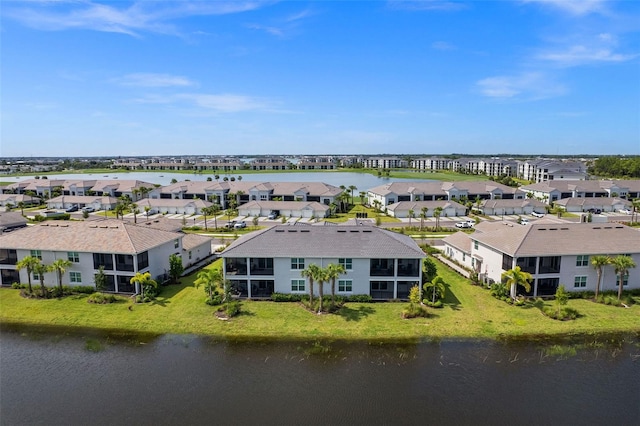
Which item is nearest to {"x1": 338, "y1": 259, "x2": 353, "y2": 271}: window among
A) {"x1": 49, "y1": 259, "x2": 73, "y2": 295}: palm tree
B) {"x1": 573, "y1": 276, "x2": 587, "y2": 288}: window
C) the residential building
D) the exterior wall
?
the exterior wall

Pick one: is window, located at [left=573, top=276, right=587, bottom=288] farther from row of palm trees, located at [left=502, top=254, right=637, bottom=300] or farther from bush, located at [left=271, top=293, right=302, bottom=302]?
bush, located at [left=271, top=293, right=302, bottom=302]

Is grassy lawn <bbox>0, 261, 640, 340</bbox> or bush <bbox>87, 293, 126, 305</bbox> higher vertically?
bush <bbox>87, 293, 126, 305</bbox>

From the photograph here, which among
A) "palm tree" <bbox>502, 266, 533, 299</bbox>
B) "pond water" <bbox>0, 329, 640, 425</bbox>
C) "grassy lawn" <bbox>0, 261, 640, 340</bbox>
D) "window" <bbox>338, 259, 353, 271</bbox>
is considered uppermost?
"window" <bbox>338, 259, 353, 271</bbox>

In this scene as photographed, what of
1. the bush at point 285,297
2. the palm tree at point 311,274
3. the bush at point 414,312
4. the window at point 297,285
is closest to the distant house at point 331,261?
the window at point 297,285

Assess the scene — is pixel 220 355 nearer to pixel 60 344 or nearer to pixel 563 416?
pixel 60 344

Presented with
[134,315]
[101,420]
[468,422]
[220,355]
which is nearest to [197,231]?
[134,315]

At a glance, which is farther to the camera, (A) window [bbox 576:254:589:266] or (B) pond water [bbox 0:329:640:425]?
(A) window [bbox 576:254:589:266]

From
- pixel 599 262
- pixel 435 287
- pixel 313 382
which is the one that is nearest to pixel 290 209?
pixel 435 287
